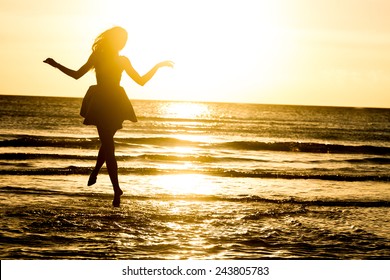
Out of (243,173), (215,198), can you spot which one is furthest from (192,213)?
(243,173)

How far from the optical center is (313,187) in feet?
49.5

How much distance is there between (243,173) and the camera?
18.5 metres

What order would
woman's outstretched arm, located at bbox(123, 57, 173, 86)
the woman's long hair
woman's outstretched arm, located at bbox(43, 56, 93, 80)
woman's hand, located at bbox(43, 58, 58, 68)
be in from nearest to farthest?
woman's hand, located at bbox(43, 58, 58, 68)
woman's outstretched arm, located at bbox(43, 56, 93, 80)
the woman's long hair
woman's outstretched arm, located at bbox(123, 57, 173, 86)

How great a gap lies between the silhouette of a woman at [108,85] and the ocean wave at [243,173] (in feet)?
29.7

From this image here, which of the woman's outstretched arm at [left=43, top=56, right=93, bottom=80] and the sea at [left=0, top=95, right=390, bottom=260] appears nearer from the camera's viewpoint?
the woman's outstretched arm at [left=43, top=56, right=93, bottom=80]

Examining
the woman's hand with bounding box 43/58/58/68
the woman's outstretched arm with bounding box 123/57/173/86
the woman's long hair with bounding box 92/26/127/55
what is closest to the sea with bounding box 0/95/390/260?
the woman's outstretched arm with bounding box 123/57/173/86

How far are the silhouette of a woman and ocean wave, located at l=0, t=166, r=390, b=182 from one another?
9.06m

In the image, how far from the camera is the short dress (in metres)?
7.20

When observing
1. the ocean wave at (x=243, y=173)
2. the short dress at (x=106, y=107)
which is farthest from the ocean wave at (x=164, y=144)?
the short dress at (x=106, y=107)

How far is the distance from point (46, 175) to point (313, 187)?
666cm

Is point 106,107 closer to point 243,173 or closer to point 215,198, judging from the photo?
point 215,198

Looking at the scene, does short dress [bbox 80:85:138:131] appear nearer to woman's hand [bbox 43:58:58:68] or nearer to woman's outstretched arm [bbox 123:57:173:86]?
woman's outstretched arm [bbox 123:57:173:86]

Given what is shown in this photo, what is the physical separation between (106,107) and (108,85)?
1.11 ft
